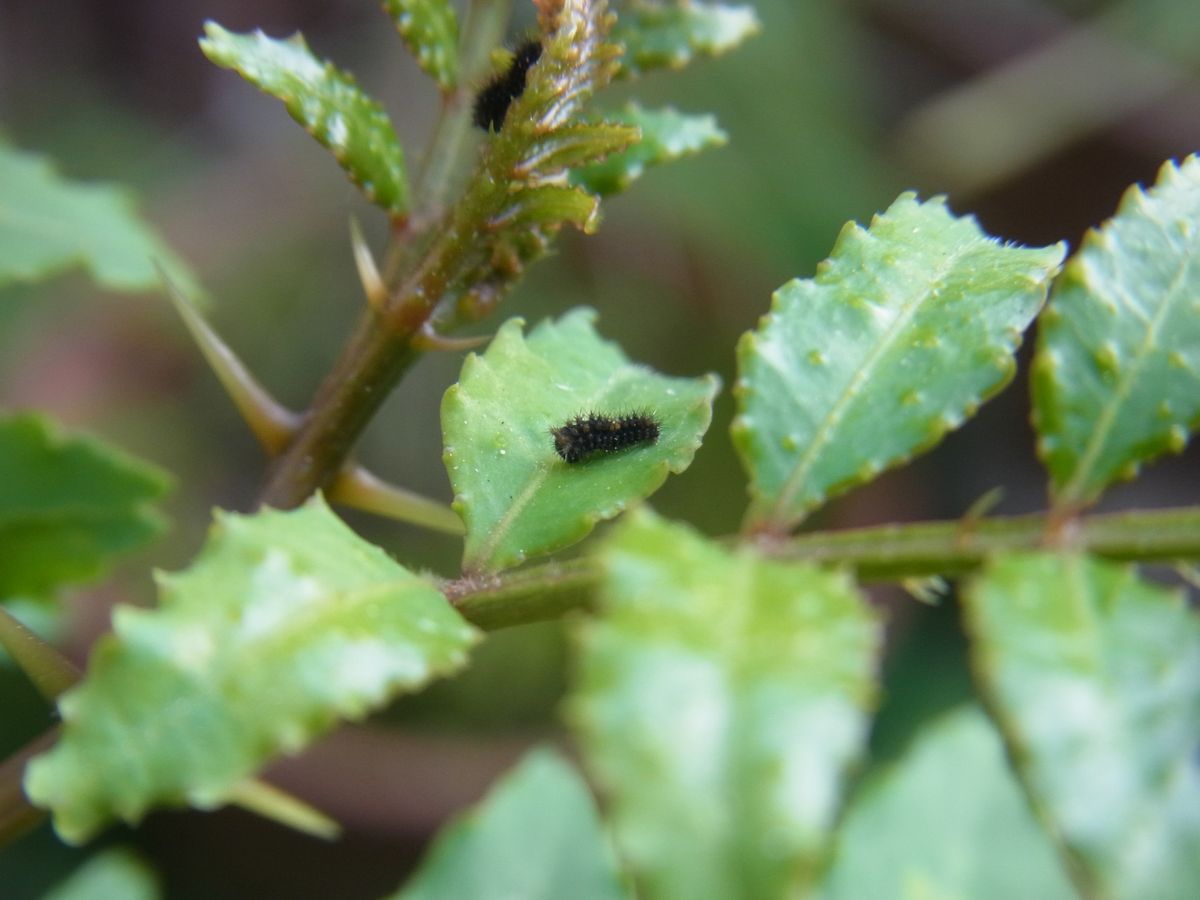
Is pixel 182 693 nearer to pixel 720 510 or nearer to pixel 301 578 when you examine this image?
pixel 301 578

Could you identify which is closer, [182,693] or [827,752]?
[827,752]

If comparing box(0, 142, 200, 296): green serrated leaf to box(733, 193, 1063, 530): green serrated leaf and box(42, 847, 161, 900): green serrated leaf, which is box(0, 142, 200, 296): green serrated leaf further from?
box(733, 193, 1063, 530): green serrated leaf

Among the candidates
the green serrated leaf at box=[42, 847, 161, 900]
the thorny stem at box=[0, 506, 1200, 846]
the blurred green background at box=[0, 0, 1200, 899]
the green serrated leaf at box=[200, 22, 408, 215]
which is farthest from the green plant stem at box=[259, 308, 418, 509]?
the blurred green background at box=[0, 0, 1200, 899]

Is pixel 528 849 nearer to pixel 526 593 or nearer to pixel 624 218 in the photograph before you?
pixel 526 593

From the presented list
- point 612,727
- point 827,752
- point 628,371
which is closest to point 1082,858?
Result: point 827,752

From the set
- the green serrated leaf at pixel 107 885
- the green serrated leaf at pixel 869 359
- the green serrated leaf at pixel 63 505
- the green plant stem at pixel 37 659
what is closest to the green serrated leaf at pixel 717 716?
the green serrated leaf at pixel 869 359

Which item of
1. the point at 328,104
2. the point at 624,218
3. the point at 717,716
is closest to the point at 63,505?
the point at 328,104
